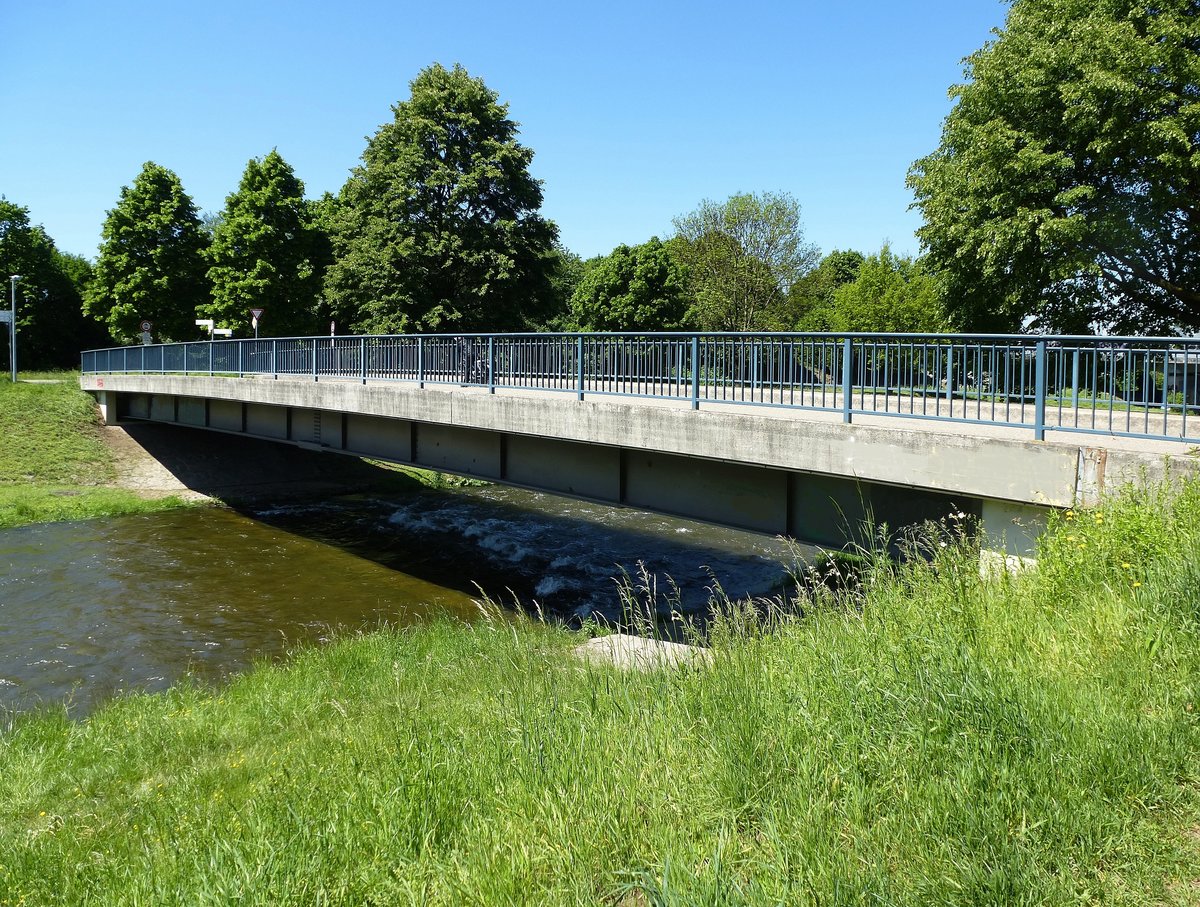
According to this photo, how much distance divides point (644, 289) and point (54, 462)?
31692mm

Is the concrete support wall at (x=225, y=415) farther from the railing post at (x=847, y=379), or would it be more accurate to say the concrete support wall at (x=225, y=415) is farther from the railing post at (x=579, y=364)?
the railing post at (x=847, y=379)

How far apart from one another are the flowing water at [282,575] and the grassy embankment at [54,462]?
3.56 feet

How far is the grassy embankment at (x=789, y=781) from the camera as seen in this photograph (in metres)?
2.99

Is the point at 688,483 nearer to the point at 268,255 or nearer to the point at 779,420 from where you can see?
the point at 779,420

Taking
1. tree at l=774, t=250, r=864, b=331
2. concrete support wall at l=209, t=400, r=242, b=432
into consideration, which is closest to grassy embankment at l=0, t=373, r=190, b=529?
concrete support wall at l=209, t=400, r=242, b=432

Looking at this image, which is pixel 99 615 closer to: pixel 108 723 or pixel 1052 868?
pixel 108 723

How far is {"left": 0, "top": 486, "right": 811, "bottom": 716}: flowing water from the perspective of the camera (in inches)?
478

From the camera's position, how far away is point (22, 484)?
24.0 m

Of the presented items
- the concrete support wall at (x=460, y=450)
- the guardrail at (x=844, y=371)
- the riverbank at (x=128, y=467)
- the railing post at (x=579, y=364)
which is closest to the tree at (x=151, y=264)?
the riverbank at (x=128, y=467)

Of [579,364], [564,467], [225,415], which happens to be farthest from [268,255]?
[579,364]

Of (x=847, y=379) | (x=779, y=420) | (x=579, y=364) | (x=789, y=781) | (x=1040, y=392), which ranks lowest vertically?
(x=789, y=781)

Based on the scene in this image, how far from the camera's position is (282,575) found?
17.4m

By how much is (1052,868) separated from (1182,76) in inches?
787

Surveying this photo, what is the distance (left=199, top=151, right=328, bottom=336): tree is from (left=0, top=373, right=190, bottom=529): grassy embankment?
1002cm
